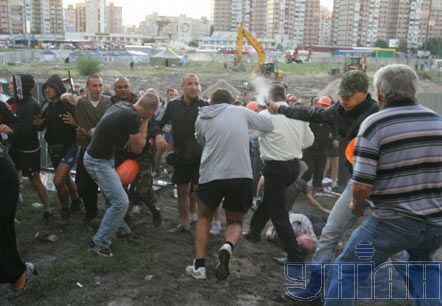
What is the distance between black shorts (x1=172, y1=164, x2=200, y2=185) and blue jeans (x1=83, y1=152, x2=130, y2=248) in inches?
40.0

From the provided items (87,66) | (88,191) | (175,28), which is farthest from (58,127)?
(175,28)

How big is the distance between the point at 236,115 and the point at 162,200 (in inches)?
140

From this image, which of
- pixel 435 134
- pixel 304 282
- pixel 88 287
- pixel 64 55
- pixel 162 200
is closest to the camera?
pixel 435 134

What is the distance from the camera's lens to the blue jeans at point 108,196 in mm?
4859

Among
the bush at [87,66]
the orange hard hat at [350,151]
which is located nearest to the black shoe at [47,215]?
the orange hard hat at [350,151]

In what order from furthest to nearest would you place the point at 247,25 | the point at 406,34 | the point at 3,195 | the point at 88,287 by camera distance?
the point at 247,25
the point at 406,34
the point at 88,287
the point at 3,195

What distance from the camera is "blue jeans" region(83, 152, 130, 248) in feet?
15.9

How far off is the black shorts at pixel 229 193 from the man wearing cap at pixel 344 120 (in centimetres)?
82

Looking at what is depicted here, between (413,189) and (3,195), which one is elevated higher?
(413,189)

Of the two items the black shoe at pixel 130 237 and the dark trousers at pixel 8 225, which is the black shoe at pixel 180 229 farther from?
the dark trousers at pixel 8 225

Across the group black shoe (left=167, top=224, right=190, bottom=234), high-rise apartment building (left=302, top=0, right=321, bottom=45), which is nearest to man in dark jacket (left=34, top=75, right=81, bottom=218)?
black shoe (left=167, top=224, right=190, bottom=234)

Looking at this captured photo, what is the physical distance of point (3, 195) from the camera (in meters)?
3.87

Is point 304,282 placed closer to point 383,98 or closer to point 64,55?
point 383,98

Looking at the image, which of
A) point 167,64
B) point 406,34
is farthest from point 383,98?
point 406,34
